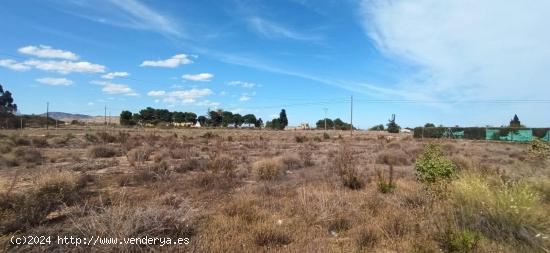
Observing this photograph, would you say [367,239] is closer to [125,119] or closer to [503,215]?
[503,215]

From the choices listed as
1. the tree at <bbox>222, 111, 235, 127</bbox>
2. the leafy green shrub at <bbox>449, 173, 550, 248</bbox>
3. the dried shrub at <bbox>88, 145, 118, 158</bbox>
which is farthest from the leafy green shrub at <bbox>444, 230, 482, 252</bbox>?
the tree at <bbox>222, 111, 235, 127</bbox>

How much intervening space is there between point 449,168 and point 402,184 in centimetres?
311

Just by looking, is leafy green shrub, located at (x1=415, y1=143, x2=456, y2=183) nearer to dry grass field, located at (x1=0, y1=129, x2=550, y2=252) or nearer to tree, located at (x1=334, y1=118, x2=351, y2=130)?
dry grass field, located at (x1=0, y1=129, x2=550, y2=252)

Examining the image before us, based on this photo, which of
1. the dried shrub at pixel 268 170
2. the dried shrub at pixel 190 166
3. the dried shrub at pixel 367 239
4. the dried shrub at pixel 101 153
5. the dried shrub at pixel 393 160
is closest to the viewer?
the dried shrub at pixel 367 239

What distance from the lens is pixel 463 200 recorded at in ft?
23.2

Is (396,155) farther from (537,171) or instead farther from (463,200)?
(463,200)

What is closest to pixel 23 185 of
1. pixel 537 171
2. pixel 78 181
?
pixel 78 181

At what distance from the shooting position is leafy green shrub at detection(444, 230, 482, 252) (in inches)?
212

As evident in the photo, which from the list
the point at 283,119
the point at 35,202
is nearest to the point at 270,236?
the point at 35,202

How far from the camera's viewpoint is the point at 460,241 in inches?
214

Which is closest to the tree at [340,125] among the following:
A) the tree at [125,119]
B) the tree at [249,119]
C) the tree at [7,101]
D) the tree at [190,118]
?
the tree at [249,119]

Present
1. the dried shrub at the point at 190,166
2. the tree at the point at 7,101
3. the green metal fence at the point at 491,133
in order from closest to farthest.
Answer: the dried shrub at the point at 190,166, the green metal fence at the point at 491,133, the tree at the point at 7,101

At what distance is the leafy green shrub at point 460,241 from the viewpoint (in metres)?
5.39

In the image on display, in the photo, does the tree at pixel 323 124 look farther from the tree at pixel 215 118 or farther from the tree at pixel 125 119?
the tree at pixel 125 119
